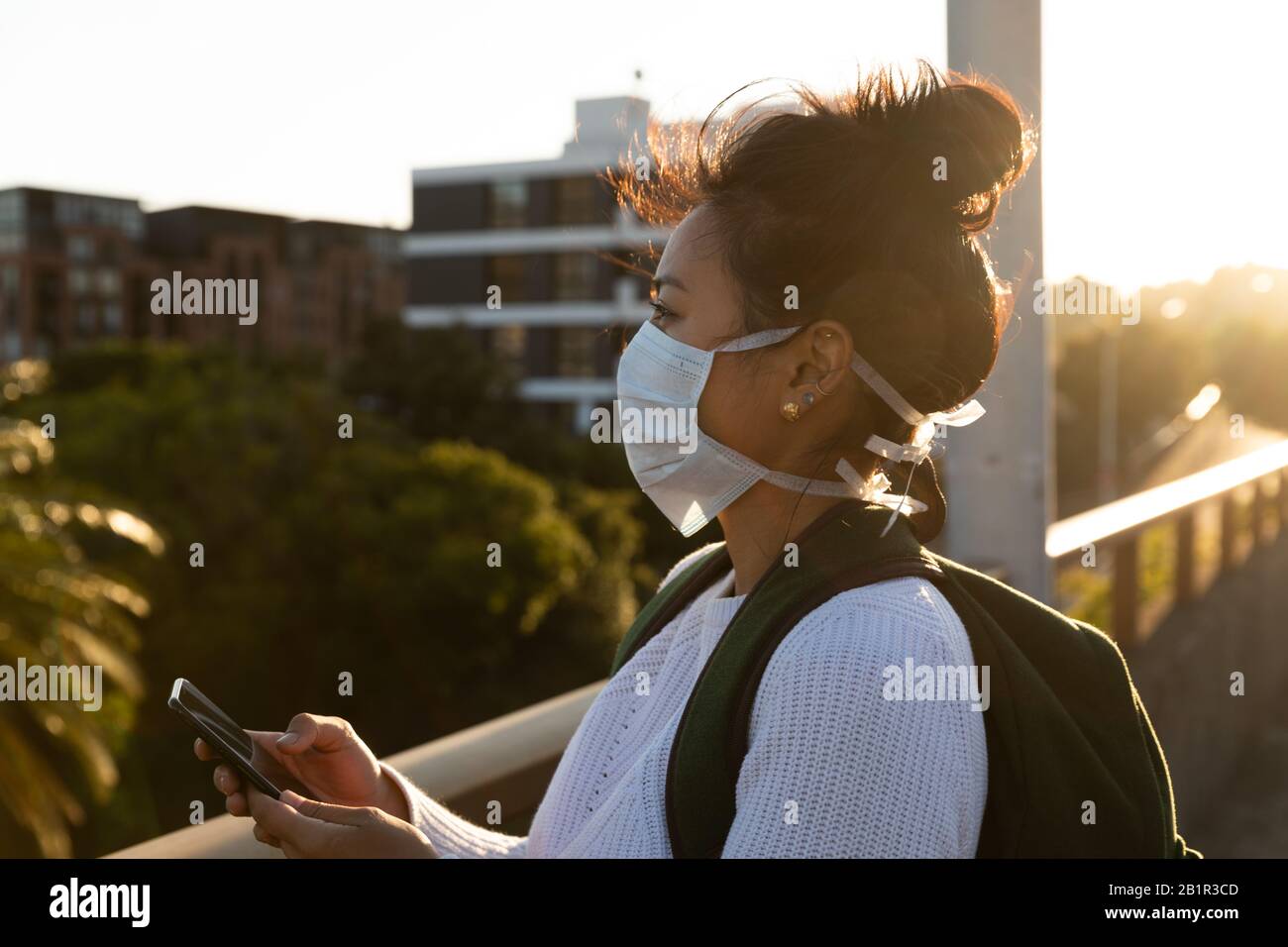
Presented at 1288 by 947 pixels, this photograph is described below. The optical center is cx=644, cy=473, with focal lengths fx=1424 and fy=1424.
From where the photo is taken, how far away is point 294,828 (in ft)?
5.12

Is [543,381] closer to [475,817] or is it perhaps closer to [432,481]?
[432,481]

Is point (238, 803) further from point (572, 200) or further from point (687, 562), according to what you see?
point (572, 200)

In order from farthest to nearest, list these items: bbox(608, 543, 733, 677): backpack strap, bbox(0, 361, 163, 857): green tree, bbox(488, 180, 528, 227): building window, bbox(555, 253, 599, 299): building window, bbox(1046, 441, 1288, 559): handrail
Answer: bbox(488, 180, 528, 227): building window < bbox(555, 253, 599, 299): building window < bbox(0, 361, 163, 857): green tree < bbox(1046, 441, 1288, 559): handrail < bbox(608, 543, 733, 677): backpack strap

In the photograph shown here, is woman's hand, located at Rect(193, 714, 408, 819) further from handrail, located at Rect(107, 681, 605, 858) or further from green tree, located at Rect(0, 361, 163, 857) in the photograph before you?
green tree, located at Rect(0, 361, 163, 857)

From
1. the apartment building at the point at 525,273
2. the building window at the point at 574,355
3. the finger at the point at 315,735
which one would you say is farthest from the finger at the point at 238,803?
the building window at the point at 574,355

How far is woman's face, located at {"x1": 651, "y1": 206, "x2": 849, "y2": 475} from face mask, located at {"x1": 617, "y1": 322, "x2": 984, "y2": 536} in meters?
0.01

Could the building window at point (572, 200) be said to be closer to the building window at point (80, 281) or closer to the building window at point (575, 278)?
the building window at point (575, 278)

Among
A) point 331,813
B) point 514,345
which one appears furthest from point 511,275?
point 331,813

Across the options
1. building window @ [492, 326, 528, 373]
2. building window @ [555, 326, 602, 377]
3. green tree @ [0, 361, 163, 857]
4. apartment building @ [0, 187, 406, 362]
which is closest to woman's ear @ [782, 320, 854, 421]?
green tree @ [0, 361, 163, 857]

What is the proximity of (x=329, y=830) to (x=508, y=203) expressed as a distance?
56.1 m

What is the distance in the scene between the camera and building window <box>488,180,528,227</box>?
2202 inches

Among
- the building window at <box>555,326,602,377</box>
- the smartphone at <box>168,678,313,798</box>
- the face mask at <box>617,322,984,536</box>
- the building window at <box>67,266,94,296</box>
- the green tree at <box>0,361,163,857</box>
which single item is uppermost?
the building window at <box>67,266,94,296</box>

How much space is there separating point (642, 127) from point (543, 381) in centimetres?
5370

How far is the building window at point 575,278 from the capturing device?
54625 millimetres
